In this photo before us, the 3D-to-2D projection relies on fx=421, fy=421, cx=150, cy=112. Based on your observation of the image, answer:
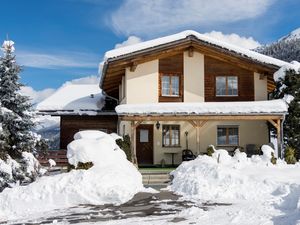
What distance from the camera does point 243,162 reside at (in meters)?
17.5

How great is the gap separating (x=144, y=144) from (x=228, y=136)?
474 centimetres

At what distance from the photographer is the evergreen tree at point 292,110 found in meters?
21.2

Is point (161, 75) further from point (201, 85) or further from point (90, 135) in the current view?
point (90, 135)

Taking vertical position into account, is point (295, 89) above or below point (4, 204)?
above

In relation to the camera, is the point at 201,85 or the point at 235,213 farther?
the point at 201,85

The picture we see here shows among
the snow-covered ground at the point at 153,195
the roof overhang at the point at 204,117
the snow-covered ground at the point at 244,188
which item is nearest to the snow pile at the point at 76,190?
the snow-covered ground at the point at 153,195

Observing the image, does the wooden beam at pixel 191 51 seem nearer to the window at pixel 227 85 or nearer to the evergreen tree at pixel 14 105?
the window at pixel 227 85

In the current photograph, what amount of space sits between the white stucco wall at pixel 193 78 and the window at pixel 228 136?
2135 mm

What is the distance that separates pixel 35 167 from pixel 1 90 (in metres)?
3.18

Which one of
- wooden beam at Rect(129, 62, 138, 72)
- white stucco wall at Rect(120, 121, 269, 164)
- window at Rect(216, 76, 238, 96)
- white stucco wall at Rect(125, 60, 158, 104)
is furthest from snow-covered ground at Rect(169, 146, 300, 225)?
wooden beam at Rect(129, 62, 138, 72)

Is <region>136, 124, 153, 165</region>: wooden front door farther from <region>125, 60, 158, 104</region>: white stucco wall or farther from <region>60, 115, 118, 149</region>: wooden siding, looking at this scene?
<region>60, 115, 118, 149</region>: wooden siding

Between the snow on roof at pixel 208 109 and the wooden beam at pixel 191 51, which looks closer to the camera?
the snow on roof at pixel 208 109

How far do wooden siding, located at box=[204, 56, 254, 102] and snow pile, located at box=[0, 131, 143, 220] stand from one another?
31.3 feet

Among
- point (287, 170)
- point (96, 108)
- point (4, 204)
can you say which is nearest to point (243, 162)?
point (287, 170)
